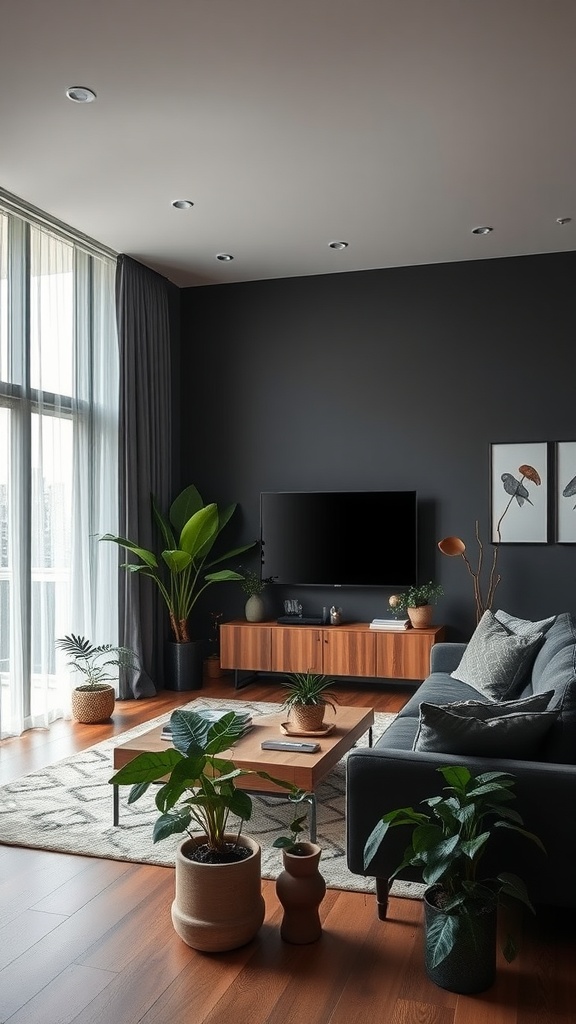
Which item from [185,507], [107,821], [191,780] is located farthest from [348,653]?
[191,780]

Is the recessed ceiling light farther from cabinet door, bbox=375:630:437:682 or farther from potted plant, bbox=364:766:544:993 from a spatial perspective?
cabinet door, bbox=375:630:437:682

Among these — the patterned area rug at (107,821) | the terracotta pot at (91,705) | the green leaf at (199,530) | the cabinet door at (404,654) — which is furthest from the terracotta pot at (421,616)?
the terracotta pot at (91,705)

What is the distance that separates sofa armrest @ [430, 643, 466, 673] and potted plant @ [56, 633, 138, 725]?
1883 mm

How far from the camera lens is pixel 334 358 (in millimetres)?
6449

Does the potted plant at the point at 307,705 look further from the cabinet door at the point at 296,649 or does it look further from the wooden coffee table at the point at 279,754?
the cabinet door at the point at 296,649

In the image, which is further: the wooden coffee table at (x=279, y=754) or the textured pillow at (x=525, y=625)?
the textured pillow at (x=525, y=625)

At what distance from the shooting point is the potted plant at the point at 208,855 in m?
2.37

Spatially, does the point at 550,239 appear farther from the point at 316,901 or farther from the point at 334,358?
the point at 316,901

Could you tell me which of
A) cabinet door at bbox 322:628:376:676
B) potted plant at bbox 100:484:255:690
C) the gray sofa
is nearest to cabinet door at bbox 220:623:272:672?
potted plant at bbox 100:484:255:690

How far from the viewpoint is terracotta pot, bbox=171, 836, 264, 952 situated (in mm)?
2412

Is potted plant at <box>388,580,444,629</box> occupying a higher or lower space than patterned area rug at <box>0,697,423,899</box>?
higher

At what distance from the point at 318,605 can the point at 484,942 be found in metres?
4.24

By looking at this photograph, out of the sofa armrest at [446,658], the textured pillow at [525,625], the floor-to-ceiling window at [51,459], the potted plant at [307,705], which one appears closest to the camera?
the potted plant at [307,705]

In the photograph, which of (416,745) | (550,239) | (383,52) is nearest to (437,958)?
(416,745)
